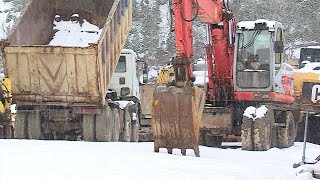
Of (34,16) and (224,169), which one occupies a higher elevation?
(34,16)

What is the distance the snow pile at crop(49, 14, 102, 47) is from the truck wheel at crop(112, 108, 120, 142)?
1603mm

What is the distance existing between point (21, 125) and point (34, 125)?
0.27 m

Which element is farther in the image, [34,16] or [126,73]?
[126,73]

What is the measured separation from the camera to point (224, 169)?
7348 mm

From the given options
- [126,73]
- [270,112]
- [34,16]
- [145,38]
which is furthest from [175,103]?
[145,38]

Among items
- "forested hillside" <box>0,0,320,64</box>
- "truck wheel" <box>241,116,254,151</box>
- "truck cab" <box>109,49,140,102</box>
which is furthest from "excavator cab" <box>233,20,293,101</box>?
"forested hillside" <box>0,0,320,64</box>

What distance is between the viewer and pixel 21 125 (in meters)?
12.6

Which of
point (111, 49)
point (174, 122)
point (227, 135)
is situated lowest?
point (227, 135)

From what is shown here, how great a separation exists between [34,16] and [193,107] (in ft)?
19.2

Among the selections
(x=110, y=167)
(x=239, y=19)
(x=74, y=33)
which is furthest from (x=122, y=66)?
(x=239, y=19)

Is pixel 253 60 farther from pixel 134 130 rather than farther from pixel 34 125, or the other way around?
pixel 34 125

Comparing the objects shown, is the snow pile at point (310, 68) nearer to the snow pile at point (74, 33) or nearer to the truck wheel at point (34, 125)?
the snow pile at point (74, 33)

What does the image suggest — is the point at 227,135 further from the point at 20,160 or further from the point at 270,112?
the point at 20,160

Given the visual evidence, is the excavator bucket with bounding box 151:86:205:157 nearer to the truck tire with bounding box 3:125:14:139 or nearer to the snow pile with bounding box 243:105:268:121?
A: the snow pile with bounding box 243:105:268:121
